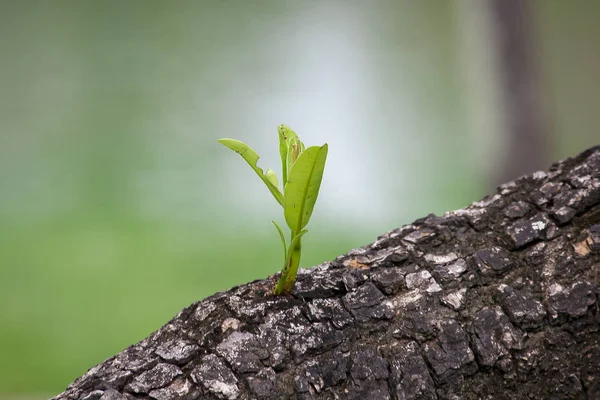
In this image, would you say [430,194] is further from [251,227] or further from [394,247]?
[394,247]

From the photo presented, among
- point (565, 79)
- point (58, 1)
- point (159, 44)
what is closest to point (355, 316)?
point (159, 44)

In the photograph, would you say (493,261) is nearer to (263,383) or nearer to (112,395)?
(263,383)

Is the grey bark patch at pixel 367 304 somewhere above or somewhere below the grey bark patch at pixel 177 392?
above

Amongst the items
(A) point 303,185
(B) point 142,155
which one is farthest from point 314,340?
(B) point 142,155

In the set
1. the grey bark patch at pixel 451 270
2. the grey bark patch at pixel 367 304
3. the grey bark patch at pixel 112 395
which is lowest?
the grey bark patch at pixel 112 395

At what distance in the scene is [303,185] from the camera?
0.49m

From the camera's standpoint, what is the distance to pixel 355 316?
0.51 m

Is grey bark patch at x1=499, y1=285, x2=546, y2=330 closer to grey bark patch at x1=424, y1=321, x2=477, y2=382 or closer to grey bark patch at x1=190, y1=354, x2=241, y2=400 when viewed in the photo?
grey bark patch at x1=424, y1=321, x2=477, y2=382

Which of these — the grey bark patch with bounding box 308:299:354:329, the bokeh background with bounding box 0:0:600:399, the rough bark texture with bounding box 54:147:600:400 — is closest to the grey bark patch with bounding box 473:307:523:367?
the rough bark texture with bounding box 54:147:600:400

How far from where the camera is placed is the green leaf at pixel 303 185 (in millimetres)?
479

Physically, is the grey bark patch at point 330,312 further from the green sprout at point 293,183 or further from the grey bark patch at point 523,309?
the grey bark patch at point 523,309

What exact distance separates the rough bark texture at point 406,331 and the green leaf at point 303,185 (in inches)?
2.9

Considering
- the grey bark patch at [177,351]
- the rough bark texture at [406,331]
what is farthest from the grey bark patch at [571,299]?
the grey bark patch at [177,351]

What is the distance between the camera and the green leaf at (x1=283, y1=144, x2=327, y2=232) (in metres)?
0.48
